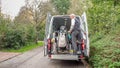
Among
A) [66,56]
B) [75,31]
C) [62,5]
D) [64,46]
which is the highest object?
[62,5]

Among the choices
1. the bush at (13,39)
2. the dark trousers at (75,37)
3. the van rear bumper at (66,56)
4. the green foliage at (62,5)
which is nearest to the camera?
the van rear bumper at (66,56)

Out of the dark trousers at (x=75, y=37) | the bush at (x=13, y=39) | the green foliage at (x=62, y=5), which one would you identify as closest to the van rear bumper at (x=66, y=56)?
the dark trousers at (x=75, y=37)

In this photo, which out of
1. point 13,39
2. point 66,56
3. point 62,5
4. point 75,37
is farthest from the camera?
point 62,5

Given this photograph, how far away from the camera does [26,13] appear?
31250 millimetres

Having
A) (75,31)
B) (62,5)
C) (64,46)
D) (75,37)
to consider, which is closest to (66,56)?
(64,46)

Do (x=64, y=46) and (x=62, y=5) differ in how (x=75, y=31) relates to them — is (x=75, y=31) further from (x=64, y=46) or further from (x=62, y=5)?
(x=62, y=5)

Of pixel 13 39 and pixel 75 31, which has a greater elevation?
pixel 75 31

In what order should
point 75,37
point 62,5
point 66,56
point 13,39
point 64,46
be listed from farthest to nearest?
point 62,5 < point 13,39 < point 75,37 < point 64,46 < point 66,56

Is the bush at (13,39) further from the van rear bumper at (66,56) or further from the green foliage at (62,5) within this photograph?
the green foliage at (62,5)

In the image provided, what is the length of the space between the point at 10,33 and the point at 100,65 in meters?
14.0

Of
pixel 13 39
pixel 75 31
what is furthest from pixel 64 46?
pixel 13 39

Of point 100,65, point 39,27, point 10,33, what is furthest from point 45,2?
point 100,65

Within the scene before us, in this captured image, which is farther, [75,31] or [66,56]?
[75,31]

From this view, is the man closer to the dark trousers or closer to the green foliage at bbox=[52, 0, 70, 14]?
the dark trousers
